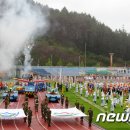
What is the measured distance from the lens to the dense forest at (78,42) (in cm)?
13098

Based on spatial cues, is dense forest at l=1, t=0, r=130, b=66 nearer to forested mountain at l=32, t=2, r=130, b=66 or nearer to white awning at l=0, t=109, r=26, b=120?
forested mountain at l=32, t=2, r=130, b=66

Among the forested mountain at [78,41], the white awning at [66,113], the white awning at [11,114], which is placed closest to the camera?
the white awning at [11,114]

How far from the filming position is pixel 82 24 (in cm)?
15788

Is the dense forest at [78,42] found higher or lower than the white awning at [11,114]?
higher

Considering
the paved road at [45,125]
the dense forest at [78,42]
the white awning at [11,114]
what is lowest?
the paved road at [45,125]

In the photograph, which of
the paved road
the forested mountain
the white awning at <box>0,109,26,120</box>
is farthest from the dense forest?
the white awning at <box>0,109,26,120</box>

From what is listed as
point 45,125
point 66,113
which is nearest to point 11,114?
point 45,125

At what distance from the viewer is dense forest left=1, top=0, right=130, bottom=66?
13098cm

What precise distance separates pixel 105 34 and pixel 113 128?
413 ft

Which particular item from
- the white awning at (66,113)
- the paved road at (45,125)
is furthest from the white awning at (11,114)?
the white awning at (66,113)

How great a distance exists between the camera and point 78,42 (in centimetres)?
14925

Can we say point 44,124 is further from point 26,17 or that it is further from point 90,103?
point 26,17

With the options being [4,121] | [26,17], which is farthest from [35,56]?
[4,121]

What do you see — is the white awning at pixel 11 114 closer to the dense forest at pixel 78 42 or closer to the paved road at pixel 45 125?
the paved road at pixel 45 125
